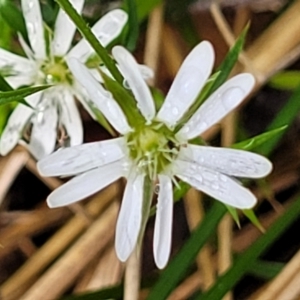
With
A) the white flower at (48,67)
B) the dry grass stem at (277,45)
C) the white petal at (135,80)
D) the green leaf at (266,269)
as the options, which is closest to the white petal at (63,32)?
the white flower at (48,67)

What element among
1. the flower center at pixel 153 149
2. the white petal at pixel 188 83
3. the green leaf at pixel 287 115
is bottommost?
the green leaf at pixel 287 115

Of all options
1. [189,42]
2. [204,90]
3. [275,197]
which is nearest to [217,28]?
[189,42]

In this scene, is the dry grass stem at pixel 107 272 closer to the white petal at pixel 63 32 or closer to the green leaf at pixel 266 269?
the green leaf at pixel 266 269

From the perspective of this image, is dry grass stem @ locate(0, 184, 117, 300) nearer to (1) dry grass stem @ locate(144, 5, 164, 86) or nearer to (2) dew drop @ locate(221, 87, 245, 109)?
(1) dry grass stem @ locate(144, 5, 164, 86)

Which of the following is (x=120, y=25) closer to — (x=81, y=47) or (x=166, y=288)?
(x=81, y=47)

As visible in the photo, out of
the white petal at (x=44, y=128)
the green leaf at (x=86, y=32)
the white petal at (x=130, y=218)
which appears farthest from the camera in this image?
the white petal at (x=44, y=128)

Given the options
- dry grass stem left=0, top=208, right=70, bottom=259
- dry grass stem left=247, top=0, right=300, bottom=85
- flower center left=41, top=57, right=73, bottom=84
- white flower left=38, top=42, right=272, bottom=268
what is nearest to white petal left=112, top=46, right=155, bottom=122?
white flower left=38, top=42, right=272, bottom=268
